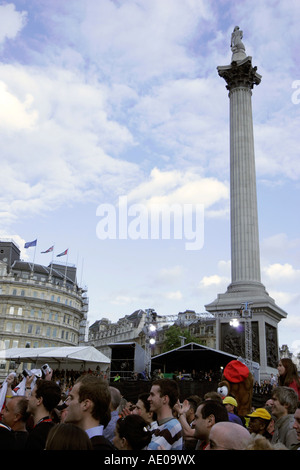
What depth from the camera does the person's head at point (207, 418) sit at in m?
5.21

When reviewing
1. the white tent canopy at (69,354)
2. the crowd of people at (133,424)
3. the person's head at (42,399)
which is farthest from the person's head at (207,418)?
the white tent canopy at (69,354)

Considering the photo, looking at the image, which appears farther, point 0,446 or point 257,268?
point 257,268

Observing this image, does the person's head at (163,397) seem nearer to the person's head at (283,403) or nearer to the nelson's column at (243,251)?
the person's head at (283,403)

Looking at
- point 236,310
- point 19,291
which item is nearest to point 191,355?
point 236,310

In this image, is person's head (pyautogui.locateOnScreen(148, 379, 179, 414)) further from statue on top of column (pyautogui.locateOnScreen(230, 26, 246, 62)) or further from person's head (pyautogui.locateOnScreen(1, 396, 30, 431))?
statue on top of column (pyautogui.locateOnScreen(230, 26, 246, 62))

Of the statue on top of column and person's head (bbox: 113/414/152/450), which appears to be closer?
person's head (bbox: 113/414/152/450)

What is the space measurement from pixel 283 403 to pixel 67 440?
14.7 ft

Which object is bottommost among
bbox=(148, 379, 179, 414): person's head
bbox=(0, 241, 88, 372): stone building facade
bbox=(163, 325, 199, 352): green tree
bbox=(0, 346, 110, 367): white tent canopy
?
bbox=(148, 379, 179, 414): person's head

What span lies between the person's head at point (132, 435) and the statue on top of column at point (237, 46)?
151 feet

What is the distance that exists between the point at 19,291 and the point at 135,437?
83.3m

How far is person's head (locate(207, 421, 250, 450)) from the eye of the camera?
355 cm

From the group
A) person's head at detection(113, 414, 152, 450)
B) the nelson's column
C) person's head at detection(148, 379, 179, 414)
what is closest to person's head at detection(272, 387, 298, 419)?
person's head at detection(148, 379, 179, 414)

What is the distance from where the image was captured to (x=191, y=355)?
3575 centimetres
